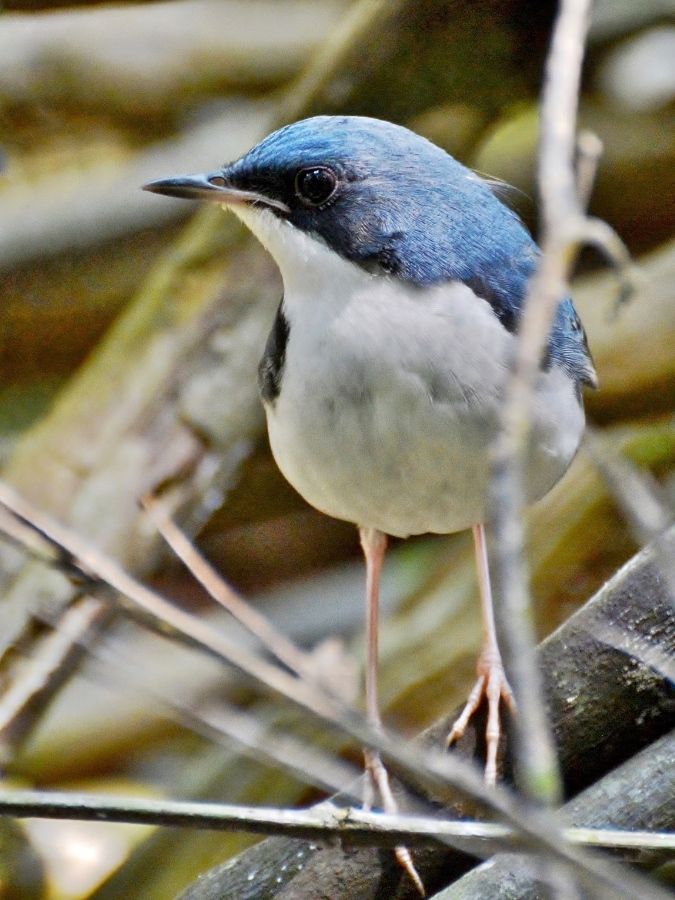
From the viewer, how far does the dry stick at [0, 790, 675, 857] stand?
5.98 ft

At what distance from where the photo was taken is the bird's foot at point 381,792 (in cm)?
287

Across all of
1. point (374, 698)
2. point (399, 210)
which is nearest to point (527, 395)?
point (399, 210)

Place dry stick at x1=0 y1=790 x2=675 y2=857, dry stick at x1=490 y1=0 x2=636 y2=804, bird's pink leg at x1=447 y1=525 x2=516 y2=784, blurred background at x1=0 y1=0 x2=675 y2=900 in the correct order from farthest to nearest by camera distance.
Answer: blurred background at x1=0 y1=0 x2=675 y2=900 → bird's pink leg at x1=447 y1=525 x2=516 y2=784 → dry stick at x1=0 y1=790 x2=675 y2=857 → dry stick at x1=490 y1=0 x2=636 y2=804

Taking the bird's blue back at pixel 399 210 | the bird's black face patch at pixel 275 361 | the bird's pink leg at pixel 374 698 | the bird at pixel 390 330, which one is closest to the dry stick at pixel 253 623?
the bird's pink leg at pixel 374 698

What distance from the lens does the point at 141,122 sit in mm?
6910

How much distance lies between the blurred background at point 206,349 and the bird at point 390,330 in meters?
0.81

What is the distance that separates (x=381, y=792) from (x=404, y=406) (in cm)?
95

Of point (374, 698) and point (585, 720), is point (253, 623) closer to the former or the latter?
point (585, 720)

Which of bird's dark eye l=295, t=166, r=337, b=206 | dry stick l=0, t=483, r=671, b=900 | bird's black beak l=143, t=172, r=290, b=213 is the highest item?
bird's black beak l=143, t=172, r=290, b=213

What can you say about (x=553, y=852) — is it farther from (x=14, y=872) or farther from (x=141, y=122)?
(x=141, y=122)

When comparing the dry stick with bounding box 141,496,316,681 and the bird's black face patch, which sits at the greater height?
the bird's black face patch

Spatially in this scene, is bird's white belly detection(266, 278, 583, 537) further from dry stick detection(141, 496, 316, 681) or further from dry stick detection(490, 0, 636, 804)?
dry stick detection(490, 0, 636, 804)

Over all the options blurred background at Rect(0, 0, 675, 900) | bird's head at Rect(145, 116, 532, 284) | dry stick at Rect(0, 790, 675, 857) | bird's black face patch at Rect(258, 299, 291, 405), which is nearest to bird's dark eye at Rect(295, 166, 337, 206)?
bird's head at Rect(145, 116, 532, 284)

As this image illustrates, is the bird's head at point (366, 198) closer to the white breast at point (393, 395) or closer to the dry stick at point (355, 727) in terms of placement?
the white breast at point (393, 395)
